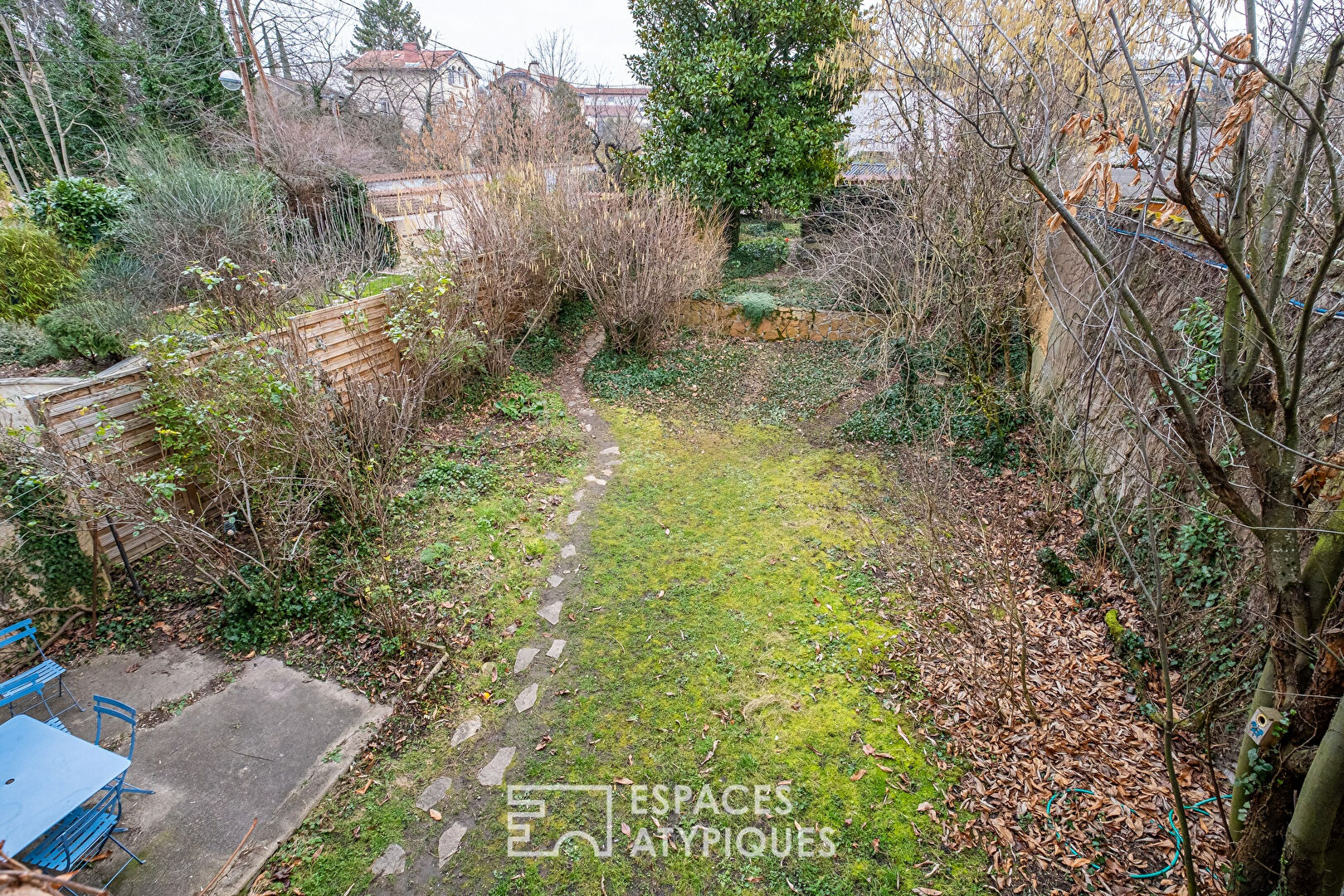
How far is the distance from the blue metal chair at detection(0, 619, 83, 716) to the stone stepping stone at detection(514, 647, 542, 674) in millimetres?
2858

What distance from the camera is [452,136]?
28.3 feet

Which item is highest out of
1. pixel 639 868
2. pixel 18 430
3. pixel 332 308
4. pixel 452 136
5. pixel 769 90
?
pixel 769 90

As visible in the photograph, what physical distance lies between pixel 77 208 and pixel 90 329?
409 centimetres

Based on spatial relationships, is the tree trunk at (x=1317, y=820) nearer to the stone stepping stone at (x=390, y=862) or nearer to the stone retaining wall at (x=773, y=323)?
the stone stepping stone at (x=390, y=862)

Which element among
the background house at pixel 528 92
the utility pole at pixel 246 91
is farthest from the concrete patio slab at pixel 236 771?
the utility pole at pixel 246 91

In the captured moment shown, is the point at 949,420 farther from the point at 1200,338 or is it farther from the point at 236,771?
the point at 236,771

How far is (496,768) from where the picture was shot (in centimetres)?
368

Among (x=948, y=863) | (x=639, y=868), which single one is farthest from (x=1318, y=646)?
(x=639, y=868)

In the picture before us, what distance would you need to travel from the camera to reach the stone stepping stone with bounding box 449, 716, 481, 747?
3865mm

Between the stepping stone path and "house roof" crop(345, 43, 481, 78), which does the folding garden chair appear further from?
"house roof" crop(345, 43, 481, 78)

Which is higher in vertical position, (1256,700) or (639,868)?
(1256,700)

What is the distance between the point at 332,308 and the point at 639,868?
20.8 feet

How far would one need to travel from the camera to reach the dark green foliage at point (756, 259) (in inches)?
513

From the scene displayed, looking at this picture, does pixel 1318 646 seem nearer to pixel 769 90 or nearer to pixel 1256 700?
pixel 1256 700
